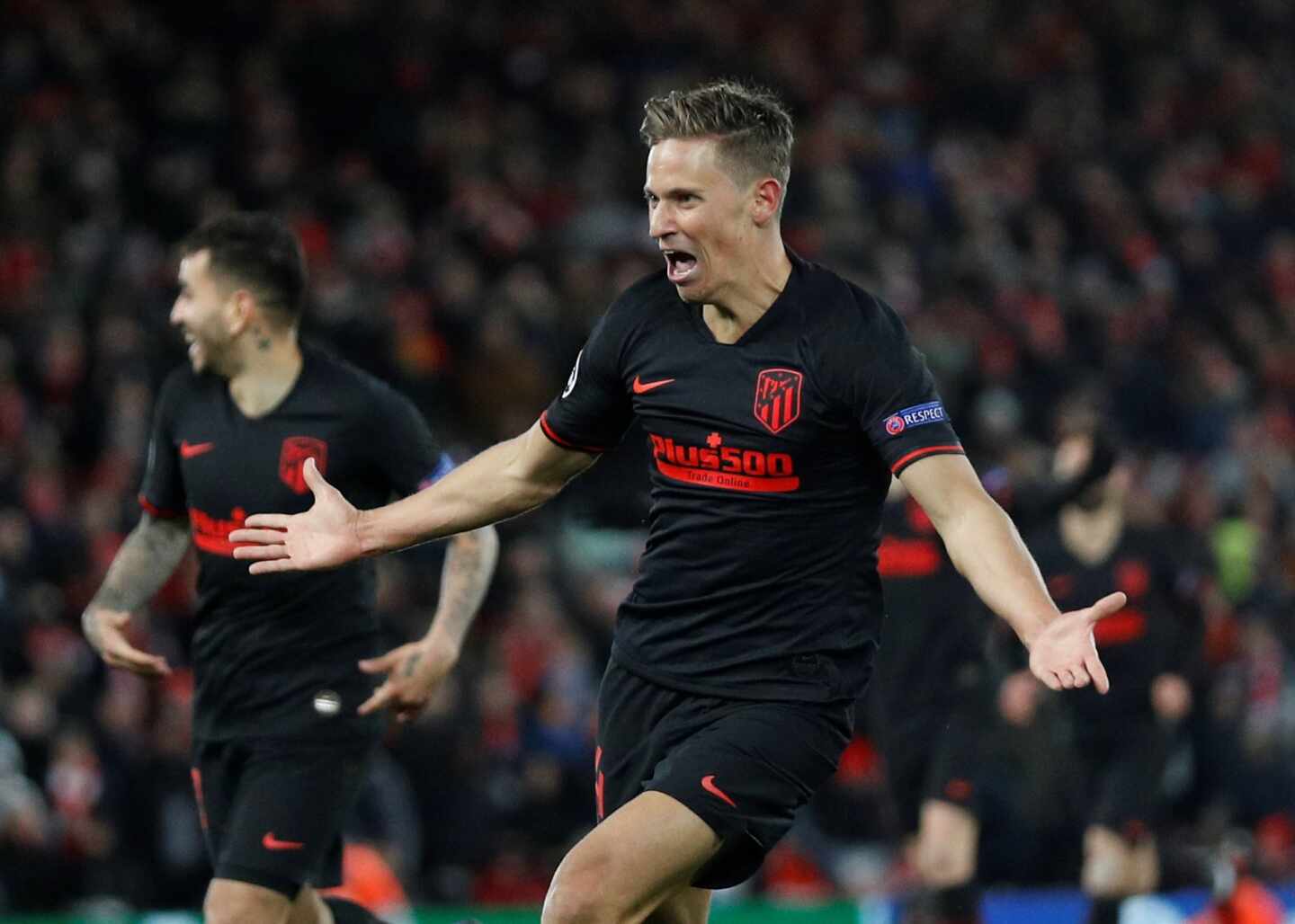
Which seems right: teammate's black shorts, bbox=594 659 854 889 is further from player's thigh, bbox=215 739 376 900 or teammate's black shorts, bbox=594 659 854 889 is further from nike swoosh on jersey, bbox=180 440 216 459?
nike swoosh on jersey, bbox=180 440 216 459

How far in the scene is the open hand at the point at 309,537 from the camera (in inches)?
181

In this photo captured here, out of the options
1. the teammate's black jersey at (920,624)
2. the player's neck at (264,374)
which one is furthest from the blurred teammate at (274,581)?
the teammate's black jersey at (920,624)

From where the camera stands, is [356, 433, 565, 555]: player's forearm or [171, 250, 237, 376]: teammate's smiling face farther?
[171, 250, 237, 376]: teammate's smiling face

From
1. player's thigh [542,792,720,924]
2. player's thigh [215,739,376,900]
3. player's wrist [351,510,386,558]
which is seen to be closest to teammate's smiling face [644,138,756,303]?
player's wrist [351,510,386,558]

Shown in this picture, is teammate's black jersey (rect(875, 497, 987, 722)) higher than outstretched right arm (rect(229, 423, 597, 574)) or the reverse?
the reverse

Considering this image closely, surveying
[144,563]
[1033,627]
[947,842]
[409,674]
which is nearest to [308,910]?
[409,674]

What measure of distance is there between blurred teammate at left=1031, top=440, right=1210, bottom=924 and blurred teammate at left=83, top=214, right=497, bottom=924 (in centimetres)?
312

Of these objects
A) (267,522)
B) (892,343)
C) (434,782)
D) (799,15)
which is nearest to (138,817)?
(434,782)

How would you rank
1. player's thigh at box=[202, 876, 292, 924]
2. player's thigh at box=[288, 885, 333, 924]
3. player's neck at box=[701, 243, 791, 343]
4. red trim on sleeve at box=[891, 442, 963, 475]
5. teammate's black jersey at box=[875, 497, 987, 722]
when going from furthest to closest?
1. teammate's black jersey at box=[875, 497, 987, 722]
2. player's thigh at box=[288, 885, 333, 924]
3. player's thigh at box=[202, 876, 292, 924]
4. player's neck at box=[701, 243, 791, 343]
5. red trim on sleeve at box=[891, 442, 963, 475]

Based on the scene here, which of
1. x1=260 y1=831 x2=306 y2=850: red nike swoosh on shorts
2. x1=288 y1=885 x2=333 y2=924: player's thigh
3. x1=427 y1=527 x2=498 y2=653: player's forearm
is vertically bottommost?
x1=288 y1=885 x2=333 y2=924: player's thigh

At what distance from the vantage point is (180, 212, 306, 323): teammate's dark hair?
19.3 ft

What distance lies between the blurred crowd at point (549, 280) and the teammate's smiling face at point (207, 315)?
1894 millimetres

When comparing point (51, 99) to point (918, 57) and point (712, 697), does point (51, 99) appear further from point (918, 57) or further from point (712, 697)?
point (712, 697)

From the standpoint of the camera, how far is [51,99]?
43.4 ft
